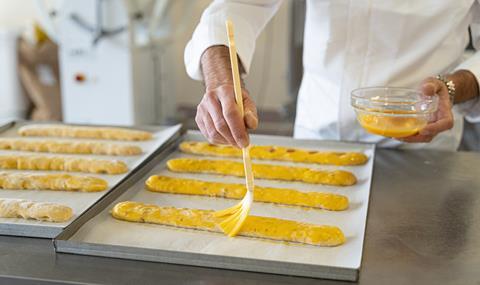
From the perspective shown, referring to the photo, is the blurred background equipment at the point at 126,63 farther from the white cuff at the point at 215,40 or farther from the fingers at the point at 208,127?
the fingers at the point at 208,127

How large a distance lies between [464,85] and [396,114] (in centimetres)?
32

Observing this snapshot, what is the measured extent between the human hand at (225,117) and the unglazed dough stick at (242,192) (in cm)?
21

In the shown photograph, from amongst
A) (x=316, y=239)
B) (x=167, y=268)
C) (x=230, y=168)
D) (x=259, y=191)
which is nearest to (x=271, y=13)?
(x=230, y=168)

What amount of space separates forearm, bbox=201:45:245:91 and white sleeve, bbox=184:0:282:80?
0.07ft

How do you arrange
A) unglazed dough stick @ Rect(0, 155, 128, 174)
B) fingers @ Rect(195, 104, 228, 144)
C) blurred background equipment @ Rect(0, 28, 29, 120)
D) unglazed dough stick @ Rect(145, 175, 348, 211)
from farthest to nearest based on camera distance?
blurred background equipment @ Rect(0, 28, 29, 120), unglazed dough stick @ Rect(0, 155, 128, 174), unglazed dough stick @ Rect(145, 175, 348, 211), fingers @ Rect(195, 104, 228, 144)

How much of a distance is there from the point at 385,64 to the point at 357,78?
3.5 inches

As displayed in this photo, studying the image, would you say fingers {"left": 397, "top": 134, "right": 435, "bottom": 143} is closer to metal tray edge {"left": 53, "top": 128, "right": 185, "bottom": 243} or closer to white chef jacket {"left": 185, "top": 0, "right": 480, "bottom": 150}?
white chef jacket {"left": 185, "top": 0, "right": 480, "bottom": 150}

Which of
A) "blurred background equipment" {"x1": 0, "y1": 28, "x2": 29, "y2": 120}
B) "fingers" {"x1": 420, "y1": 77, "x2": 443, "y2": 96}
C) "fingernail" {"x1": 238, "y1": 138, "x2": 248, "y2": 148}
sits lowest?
"blurred background equipment" {"x1": 0, "y1": 28, "x2": 29, "y2": 120}

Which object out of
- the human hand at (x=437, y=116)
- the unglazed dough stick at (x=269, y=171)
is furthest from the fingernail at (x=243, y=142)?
the human hand at (x=437, y=116)

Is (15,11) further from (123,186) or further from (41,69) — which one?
(123,186)

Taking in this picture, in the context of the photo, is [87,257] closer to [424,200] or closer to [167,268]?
[167,268]

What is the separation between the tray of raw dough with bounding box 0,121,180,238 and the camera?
3.92ft

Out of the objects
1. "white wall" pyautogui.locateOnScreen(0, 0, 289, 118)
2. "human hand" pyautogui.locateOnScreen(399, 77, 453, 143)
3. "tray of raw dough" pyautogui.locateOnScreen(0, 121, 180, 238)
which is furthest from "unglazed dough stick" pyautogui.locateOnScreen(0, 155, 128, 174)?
"white wall" pyautogui.locateOnScreen(0, 0, 289, 118)

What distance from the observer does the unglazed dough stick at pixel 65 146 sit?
167 cm
